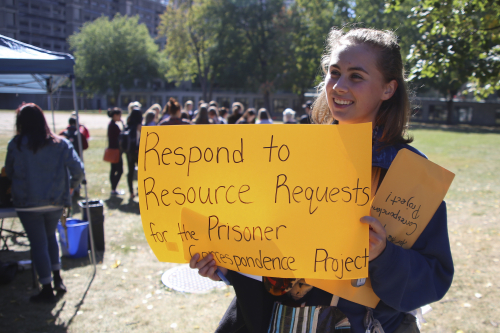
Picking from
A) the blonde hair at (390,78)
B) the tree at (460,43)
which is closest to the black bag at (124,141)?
the tree at (460,43)

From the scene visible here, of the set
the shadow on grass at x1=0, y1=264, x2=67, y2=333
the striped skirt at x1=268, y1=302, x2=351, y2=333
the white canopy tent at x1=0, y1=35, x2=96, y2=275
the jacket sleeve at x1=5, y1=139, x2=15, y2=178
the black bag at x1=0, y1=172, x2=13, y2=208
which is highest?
the white canopy tent at x1=0, y1=35, x2=96, y2=275

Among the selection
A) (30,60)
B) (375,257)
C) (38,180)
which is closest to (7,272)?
(38,180)

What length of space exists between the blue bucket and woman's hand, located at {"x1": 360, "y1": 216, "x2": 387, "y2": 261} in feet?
15.5

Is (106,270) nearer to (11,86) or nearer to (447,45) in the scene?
(11,86)

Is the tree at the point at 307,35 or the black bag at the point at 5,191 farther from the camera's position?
Result: the tree at the point at 307,35

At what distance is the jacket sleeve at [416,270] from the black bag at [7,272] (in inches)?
186

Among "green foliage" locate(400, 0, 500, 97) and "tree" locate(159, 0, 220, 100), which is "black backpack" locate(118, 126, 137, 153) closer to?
"green foliage" locate(400, 0, 500, 97)

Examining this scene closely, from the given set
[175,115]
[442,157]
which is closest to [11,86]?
[175,115]

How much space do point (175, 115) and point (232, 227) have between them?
21.8 ft

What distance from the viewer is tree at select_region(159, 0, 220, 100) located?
145ft

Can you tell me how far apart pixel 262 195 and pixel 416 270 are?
0.56 m

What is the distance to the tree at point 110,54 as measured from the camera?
186ft

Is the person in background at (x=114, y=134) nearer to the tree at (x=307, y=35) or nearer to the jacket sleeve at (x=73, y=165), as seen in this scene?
the jacket sleeve at (x=73, y=165)

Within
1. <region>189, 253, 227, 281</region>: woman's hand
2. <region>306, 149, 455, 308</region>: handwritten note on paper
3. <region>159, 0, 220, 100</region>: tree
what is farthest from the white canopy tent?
<region>159, 0, 220, 100</region>: tree
